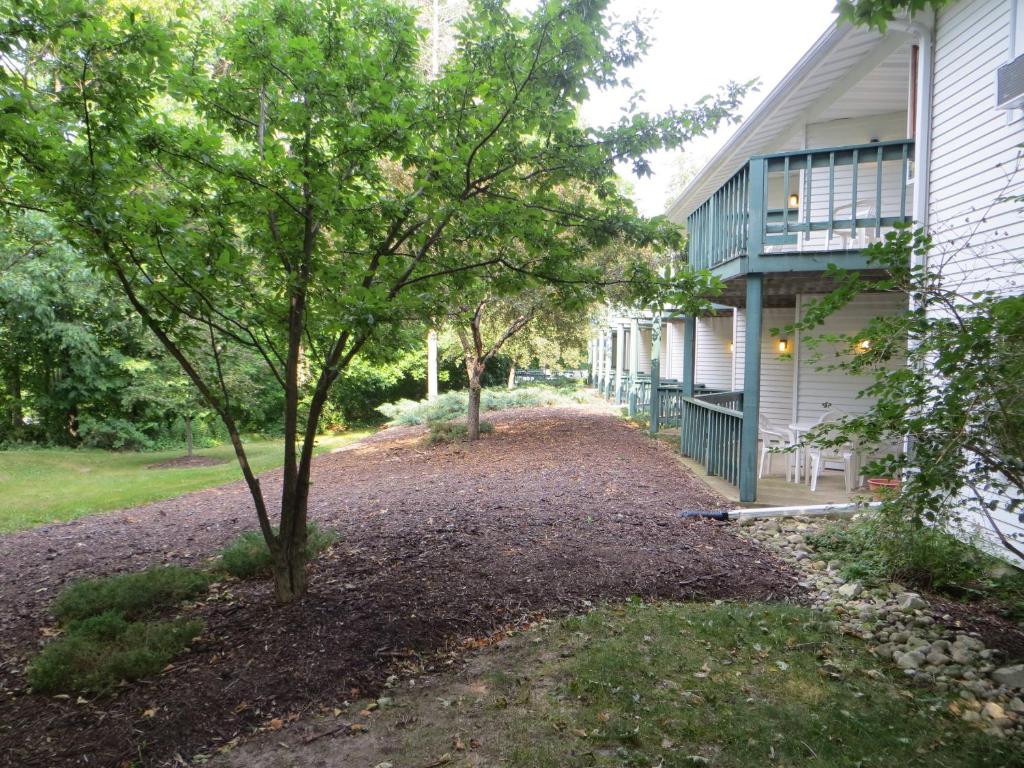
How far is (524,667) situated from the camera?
338cm

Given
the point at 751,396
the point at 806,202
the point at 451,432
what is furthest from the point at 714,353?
the point at 806,202

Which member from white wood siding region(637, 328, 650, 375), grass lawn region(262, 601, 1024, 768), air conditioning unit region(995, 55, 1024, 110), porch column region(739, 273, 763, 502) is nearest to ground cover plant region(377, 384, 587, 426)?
white wood siding region(637, 328, 650, 375)

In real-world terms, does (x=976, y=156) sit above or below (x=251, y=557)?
above

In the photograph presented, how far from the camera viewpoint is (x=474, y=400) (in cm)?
1223

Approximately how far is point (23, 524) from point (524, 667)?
25.2ft

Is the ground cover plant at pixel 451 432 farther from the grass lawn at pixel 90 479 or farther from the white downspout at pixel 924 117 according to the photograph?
the white downspout at pixel 924 117

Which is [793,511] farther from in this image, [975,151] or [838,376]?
[838,376]

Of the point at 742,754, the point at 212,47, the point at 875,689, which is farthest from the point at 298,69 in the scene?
the point at 875,689

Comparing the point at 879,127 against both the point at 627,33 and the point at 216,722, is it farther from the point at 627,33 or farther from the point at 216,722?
the point at 216,722

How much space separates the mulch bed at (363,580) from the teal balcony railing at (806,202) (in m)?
2.99

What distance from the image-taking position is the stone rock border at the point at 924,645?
2.89 m

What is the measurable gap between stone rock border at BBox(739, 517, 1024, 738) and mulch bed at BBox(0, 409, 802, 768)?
340mm

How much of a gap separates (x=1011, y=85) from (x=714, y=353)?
11.6 metres

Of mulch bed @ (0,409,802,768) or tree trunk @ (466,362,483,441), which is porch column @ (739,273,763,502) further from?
tree trunk @ (466,362,483,441)
